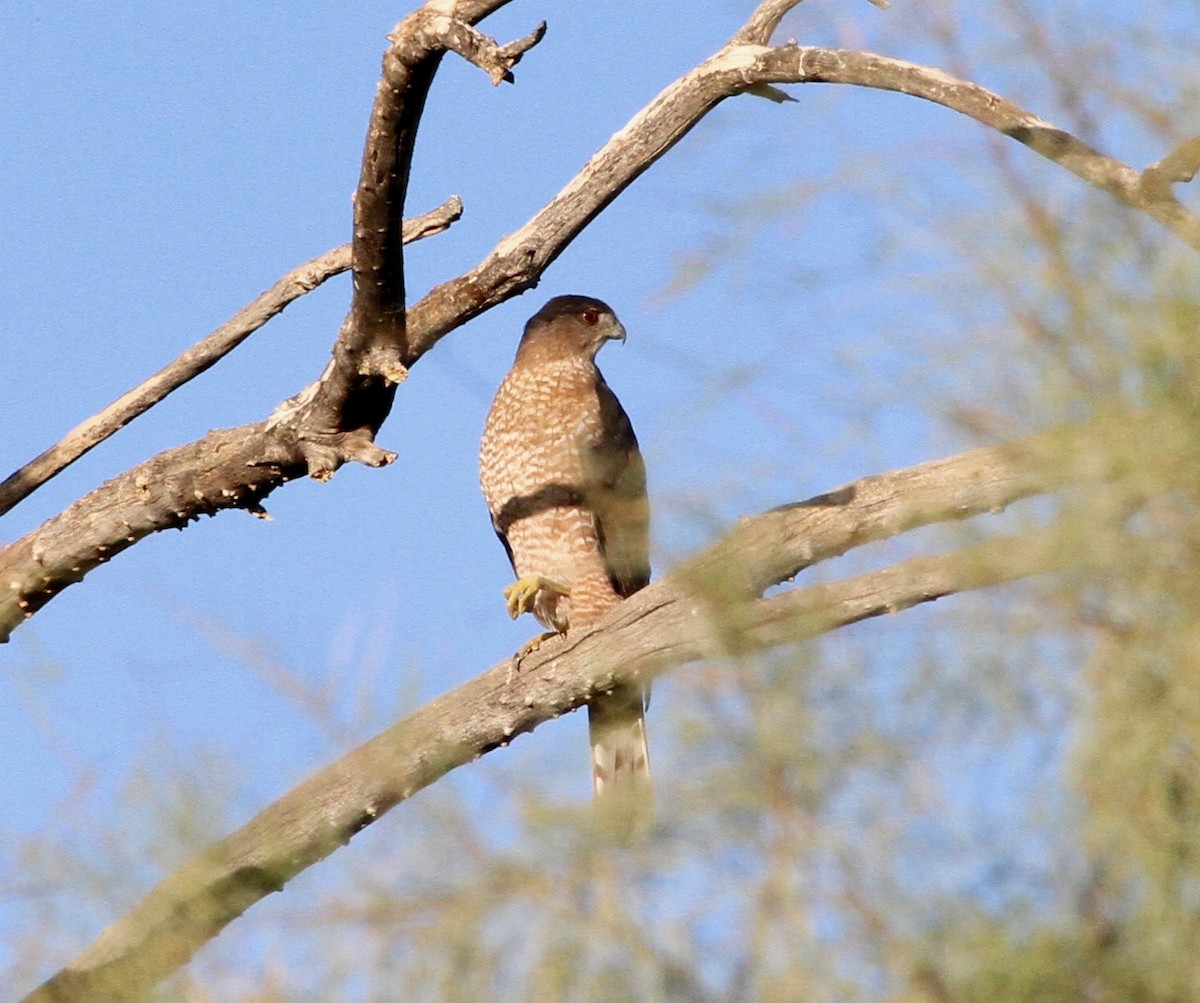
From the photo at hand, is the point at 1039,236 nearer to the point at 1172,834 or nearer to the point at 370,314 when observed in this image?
the point at 1172,834

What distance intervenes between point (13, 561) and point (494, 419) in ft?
7.06

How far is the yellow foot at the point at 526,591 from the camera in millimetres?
5607

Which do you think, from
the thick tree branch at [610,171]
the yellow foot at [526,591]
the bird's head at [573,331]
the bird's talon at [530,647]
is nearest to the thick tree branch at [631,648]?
the bird's talon at [530,647]

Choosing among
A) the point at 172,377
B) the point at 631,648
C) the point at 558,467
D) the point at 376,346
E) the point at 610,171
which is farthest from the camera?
the point at 558,467

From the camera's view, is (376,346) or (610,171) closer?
(376,346)

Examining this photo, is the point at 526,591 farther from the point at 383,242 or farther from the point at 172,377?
the point at 383,242

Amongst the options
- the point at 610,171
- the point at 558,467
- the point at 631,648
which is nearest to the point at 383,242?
the point at 610,171

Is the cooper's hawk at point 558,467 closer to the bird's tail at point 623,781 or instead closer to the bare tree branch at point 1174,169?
the bird's tail at point 623,781

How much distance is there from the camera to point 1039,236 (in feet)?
6.92

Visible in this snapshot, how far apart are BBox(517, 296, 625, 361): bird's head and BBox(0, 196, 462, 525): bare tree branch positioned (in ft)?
6.40

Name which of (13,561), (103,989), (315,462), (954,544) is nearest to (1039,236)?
(954,544)

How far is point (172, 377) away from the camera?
470 cm

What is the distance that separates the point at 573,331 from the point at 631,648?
295 centimetres

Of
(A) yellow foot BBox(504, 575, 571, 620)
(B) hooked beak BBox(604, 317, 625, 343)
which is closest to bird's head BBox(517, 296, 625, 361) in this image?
(B) hooked beak BBox(604, 317, 625, 343)
